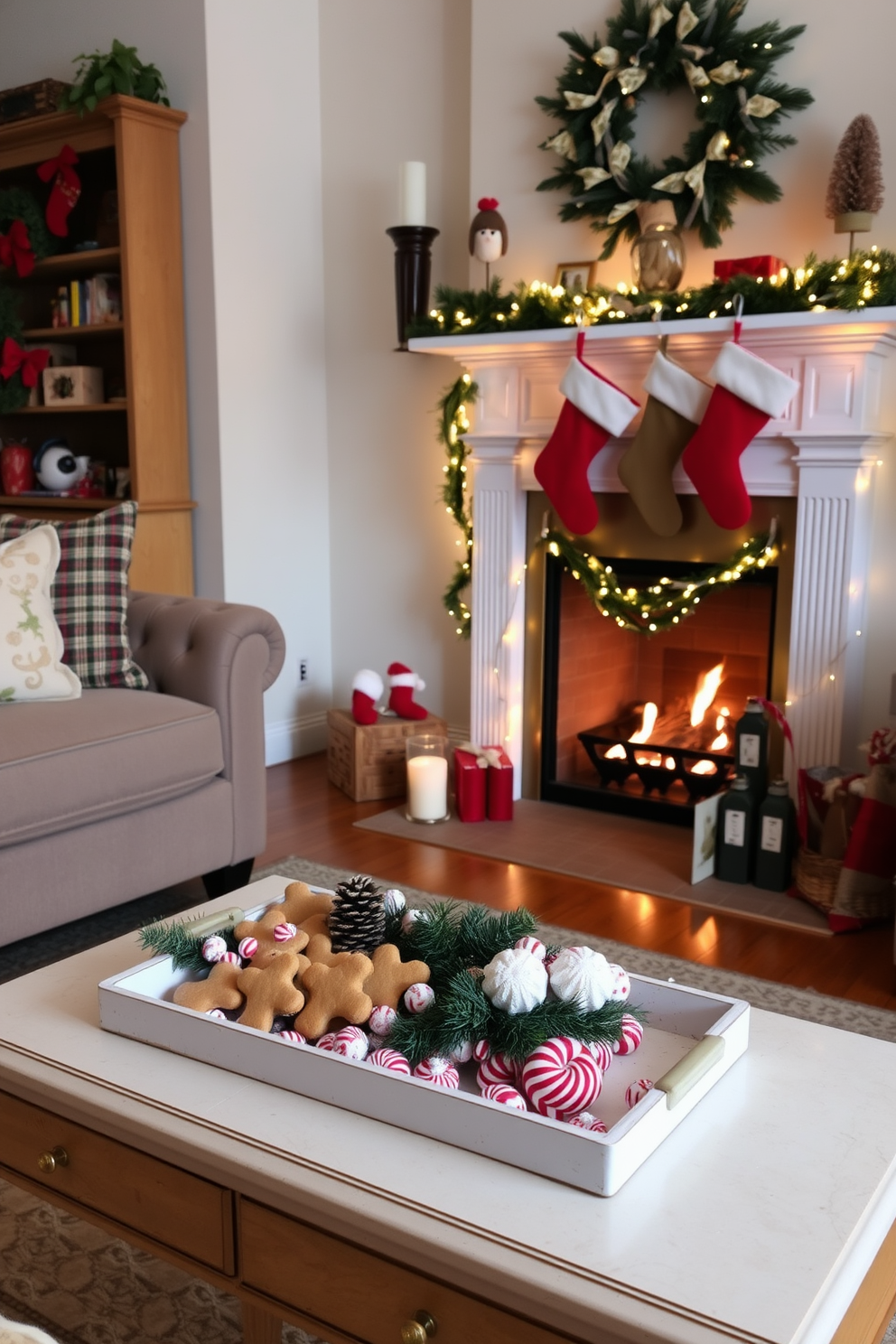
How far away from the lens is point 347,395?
4.24 metres

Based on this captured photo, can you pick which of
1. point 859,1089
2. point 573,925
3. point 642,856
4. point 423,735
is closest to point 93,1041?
point 859,1089

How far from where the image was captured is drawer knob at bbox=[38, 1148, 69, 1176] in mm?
1259

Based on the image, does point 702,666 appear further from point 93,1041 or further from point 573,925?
point 93,1041

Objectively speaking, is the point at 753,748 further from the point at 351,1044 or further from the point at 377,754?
the point at 351,1044

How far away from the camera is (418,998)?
4.36ft

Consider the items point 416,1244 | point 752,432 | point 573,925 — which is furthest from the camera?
point 752,432

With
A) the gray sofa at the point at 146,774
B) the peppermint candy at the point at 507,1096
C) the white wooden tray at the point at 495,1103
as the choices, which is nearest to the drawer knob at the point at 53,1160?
the white wooden tray at the point at 495,1103

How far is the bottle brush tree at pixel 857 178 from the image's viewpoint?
2.88 m

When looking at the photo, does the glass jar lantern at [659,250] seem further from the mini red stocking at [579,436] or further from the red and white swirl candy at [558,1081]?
the red and white swirl candy at [558,1081]

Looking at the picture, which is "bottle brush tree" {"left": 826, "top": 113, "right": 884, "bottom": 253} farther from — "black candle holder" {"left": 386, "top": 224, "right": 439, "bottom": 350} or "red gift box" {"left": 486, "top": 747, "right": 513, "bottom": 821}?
"red gift box" {"left": 486, "top": 747, "right": 513, "bottom": 821}

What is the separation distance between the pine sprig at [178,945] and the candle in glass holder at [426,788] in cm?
194

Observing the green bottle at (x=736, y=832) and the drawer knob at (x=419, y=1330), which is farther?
the green bottle at (x=736, y=832)

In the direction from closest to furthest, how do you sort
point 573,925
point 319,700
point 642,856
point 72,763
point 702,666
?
point 72,763
point 573,925
point 642,856
point 702,666
point 319,700

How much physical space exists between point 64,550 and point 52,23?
7.54ft
